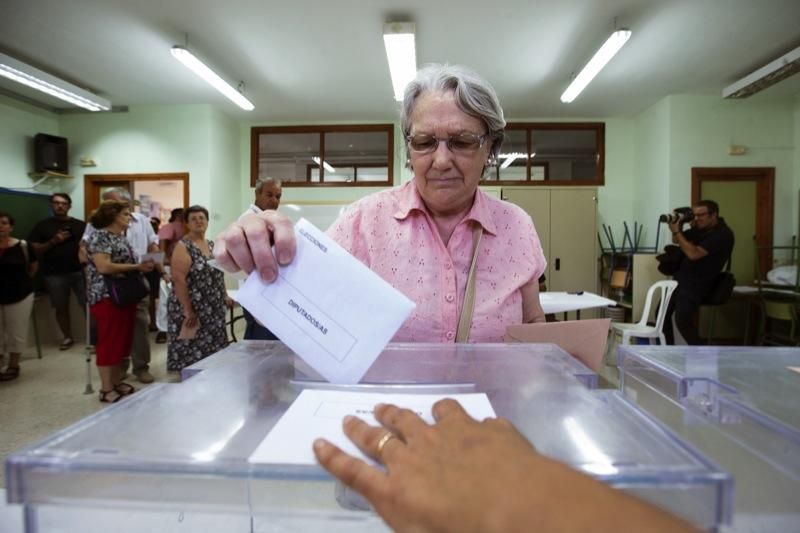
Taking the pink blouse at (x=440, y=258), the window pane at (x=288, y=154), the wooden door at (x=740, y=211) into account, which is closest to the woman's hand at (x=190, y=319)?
the pink blouse at (x=440, y=258)

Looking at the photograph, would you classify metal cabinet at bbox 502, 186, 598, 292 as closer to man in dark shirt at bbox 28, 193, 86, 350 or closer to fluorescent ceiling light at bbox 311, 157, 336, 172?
fluorescent ceiling light at bbox 311, 157, 336, 172

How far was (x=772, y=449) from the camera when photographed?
0.56 meters

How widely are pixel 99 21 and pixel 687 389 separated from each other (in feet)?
16.6

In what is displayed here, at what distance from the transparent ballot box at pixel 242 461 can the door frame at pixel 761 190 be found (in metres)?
6.39

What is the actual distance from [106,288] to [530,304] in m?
3.24

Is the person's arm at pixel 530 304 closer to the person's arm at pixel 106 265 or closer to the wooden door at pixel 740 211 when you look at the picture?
the person's arm at pixel 106 265

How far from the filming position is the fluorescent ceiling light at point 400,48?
12.6 ft

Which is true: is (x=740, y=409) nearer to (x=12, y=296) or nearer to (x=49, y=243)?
(x=12, y=296)

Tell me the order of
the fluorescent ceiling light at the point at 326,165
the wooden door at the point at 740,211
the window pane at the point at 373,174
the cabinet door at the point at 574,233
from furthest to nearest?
the fluorescent ceiling light at the point at 326,165, the window pane at the point at 373,174, the cabinet door at the point at 574,233, the wooden door at the point at 740,211

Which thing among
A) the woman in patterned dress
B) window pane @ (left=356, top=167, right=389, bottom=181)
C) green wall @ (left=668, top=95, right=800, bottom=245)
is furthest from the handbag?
green wall @ (left=668, top=95, right=800, bottom=245)

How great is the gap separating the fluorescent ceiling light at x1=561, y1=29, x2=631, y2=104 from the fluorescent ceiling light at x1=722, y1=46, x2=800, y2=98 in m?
1.59

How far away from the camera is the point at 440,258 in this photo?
3.67ft

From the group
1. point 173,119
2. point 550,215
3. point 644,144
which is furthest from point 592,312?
point 173,119

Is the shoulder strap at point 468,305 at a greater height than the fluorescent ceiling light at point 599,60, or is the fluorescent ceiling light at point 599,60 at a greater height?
the fluorescent ceiling light at point 599,60
